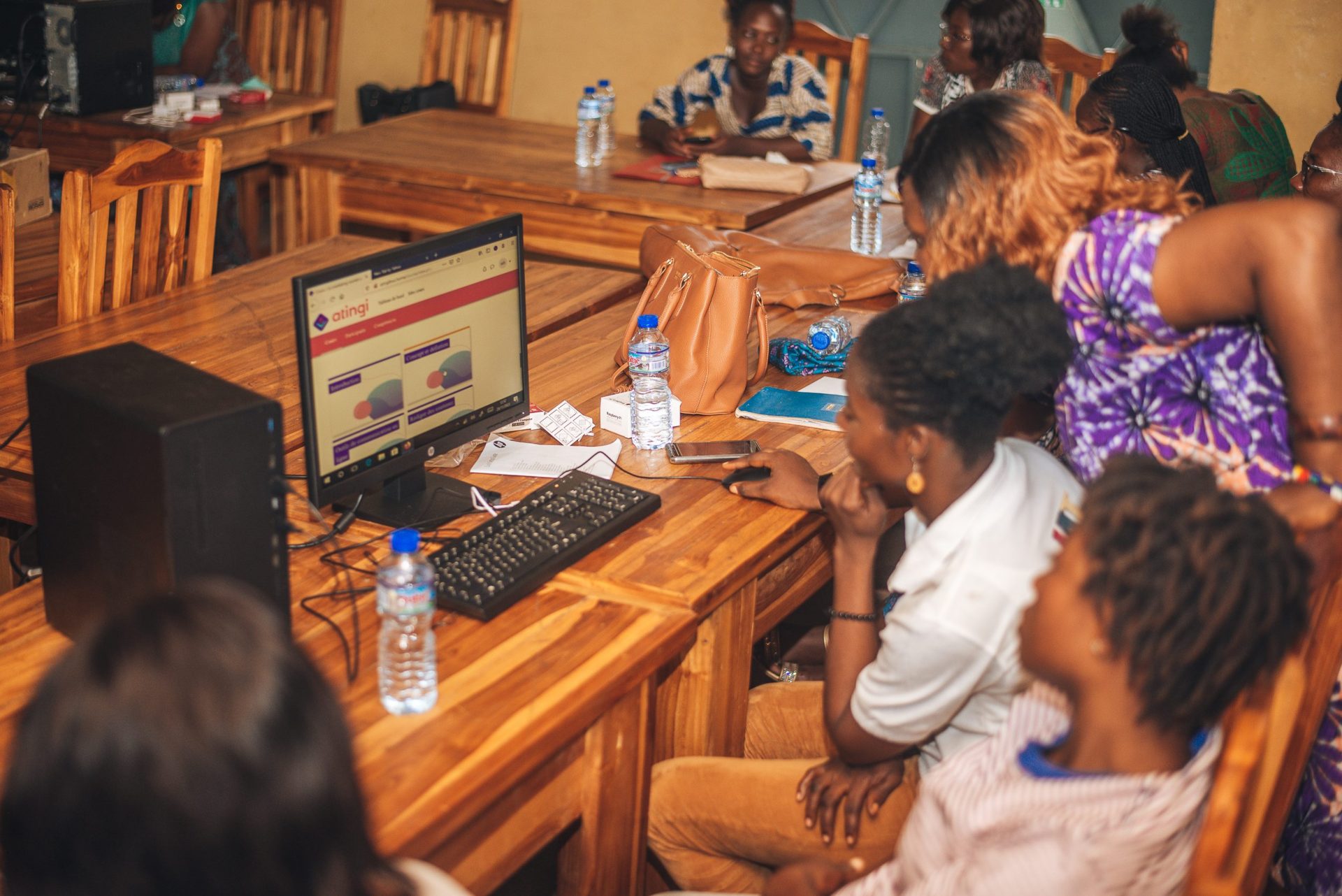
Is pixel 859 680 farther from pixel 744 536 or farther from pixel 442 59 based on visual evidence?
pixel 442 59

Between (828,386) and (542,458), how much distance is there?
2.02ft

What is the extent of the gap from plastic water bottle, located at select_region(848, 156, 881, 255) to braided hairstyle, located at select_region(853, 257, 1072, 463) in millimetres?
1724

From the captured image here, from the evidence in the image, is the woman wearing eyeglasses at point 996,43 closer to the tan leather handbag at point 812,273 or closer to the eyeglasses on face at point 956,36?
the eyeglasses on face at point 956,36

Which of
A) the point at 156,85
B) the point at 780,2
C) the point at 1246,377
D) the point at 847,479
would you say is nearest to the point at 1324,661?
the point at 1246,377

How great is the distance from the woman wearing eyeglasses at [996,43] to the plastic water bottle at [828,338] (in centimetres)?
143

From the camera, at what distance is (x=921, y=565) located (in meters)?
1.57

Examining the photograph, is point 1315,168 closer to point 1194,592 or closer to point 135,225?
point 1194,592

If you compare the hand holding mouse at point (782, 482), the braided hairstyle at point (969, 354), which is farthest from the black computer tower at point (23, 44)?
the braided hairstyle at point (969, 354)

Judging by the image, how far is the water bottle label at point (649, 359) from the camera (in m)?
2.26

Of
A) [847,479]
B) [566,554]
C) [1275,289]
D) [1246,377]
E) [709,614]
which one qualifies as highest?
[1275,289]

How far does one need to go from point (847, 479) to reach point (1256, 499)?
63 cm

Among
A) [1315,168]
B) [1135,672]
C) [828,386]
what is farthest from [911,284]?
[1135,672]

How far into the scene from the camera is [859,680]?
1620 millimetres

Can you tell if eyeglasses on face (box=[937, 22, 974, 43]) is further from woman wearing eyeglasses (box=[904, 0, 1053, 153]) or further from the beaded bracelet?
the beaded bracelet
